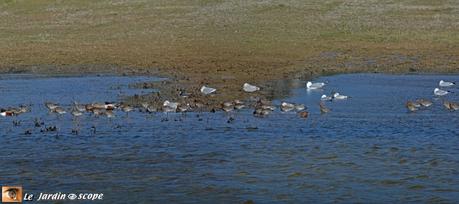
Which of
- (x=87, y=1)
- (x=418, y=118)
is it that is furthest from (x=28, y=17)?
(x=418, y=118)

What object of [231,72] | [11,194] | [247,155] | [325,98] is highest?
[11,194]

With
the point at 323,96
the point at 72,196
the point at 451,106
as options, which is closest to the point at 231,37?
the point at 323,96

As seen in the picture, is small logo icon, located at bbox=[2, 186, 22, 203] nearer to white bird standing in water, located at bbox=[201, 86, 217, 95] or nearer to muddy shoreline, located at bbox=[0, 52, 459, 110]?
muddy shoreline, located at bbox=[0, 52, 459, 110]

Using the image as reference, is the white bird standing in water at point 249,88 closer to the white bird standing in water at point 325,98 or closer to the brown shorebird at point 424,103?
the white bird standing in water at point 325,98

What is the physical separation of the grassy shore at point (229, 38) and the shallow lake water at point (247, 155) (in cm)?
584

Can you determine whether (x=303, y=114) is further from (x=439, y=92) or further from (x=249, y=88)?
(x=439, y=92)

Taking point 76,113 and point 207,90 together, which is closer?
point 76,113

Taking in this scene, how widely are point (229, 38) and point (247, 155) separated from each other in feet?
78.1

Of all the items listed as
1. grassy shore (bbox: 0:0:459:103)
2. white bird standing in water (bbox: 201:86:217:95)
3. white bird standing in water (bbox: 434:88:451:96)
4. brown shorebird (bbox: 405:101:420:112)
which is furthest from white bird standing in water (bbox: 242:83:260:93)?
white bird standing in water (bbox: 434:88:451:96)

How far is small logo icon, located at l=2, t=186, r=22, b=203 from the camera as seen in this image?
11.9 m

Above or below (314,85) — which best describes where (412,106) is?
above

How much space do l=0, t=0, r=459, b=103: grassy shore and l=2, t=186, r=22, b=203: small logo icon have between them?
40.1ft

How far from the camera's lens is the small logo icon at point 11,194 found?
1195 cm

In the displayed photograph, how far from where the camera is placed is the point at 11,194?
1212 cm
